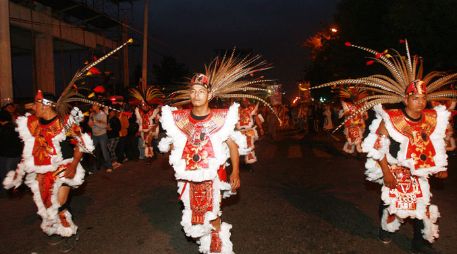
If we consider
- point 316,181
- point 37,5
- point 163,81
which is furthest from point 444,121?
point 163,81

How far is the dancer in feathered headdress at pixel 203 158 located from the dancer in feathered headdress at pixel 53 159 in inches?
48.3

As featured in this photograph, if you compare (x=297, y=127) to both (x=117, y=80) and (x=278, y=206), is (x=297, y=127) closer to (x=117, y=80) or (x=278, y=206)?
(x=117, y=80)

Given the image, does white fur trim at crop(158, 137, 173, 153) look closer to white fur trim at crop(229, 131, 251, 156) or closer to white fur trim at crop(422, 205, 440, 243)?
white fur trim at crop(229, 131, 251, 156)

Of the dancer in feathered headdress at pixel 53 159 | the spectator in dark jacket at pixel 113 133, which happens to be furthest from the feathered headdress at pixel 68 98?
the spectator in dark jacket at pixel 113 133

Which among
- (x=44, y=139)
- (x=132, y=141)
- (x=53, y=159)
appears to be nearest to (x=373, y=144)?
(x=53, y=159)

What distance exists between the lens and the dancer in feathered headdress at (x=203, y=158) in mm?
4051

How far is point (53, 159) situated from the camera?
4781mm

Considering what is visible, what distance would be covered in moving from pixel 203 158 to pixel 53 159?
1976mm

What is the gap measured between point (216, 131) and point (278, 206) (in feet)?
9.41

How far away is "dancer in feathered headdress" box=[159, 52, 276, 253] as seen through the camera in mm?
4051

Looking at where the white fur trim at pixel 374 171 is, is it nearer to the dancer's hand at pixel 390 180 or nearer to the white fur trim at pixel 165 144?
the dancer's hand at pixel 390 180

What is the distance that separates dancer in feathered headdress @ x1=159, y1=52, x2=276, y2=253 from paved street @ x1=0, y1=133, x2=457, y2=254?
0.83 meters

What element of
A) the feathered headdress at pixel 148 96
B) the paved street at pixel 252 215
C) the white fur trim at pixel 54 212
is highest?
the feathered headdress at pixel 148 96

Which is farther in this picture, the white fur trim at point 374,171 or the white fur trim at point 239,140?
the white fur trim at point 374,171
